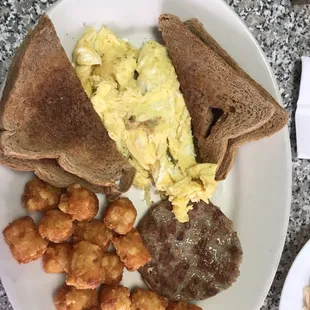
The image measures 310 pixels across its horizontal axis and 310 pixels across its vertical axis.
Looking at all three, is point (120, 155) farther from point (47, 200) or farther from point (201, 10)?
point (201, 10)

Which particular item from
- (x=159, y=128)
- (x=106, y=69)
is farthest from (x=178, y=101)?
(x=106, y=69)

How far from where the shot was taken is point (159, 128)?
1.49m

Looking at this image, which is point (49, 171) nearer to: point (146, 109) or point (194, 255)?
point (146, 109)

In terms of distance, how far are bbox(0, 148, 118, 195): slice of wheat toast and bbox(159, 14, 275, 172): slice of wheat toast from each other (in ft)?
1.05

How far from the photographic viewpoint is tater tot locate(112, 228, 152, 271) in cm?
151


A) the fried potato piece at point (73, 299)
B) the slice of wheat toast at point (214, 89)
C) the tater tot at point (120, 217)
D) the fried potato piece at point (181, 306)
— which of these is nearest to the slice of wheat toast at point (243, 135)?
the slice of wheat toast at point (214, 89)

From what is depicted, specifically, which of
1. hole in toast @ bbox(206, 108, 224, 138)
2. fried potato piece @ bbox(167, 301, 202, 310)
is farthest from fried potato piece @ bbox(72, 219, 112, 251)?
hole in toast @ bbox(206, 108, 224, 138)

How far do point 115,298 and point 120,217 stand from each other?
0.22 meters

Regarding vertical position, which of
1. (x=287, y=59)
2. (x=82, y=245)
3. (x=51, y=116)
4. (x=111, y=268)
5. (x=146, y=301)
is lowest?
(x=146, y=301)

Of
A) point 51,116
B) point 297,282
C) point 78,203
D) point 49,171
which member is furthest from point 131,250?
point 297,282

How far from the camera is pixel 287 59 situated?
170 cm

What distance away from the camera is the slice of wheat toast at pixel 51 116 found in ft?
4.45

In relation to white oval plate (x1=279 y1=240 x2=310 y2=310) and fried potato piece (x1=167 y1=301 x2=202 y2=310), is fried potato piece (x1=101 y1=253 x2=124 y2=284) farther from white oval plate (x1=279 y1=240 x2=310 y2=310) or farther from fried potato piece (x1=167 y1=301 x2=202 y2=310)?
white oval plate (x1=279 y1=240 x2=310 y2=310)

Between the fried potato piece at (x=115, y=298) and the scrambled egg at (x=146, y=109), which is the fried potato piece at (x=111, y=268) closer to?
the fried potato piece at (x=115, y=298)
